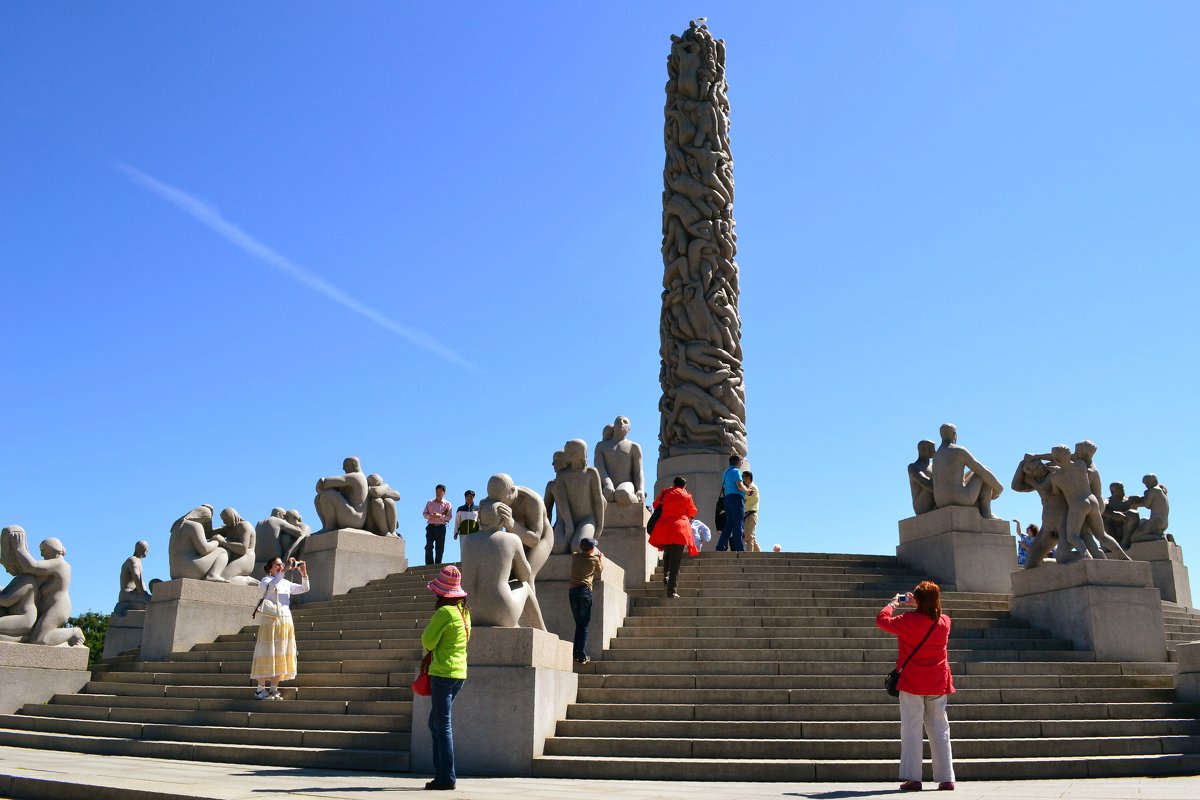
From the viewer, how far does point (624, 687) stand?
10.1 m

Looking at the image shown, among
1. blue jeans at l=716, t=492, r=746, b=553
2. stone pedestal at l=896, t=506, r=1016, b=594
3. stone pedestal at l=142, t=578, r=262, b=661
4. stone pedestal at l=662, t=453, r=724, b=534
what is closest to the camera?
stone pedestal at l=142, t=578, r=262, b=661

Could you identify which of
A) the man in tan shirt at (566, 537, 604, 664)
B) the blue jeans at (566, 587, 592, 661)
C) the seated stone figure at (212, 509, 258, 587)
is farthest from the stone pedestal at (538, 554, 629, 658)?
the seated stone figure at (212, 509, 258, 587)

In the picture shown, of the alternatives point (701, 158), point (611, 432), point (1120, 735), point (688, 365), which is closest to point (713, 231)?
point (701, 158)

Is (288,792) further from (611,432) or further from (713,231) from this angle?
(713,231)

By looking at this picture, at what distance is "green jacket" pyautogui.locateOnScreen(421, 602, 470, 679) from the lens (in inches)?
290

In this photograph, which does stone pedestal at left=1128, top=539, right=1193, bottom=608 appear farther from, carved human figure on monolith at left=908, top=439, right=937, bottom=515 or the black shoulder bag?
the black shoulder bag

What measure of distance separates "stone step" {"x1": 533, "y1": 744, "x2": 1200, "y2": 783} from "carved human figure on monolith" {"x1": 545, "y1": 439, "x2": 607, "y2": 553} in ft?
12.5

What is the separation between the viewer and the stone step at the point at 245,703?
10180 millimetres

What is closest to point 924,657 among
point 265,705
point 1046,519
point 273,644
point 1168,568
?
point 1046,519

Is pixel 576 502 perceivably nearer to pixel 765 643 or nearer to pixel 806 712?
pixel 765 643

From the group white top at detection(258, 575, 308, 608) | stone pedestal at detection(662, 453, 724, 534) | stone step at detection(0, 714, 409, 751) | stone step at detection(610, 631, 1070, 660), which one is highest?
stone pedestal at detection(662, 453, 724, 534)

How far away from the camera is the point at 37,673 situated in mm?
13016

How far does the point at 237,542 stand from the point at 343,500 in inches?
76.6

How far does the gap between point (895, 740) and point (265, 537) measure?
1276 centimetres
